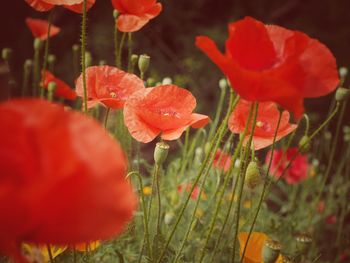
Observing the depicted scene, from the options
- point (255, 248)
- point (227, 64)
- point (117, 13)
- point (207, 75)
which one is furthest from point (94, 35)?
point (227, 64)

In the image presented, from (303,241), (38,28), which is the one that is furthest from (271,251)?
(38,28)

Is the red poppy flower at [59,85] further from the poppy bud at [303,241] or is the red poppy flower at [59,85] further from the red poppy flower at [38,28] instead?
the poppy bud at [303,241]

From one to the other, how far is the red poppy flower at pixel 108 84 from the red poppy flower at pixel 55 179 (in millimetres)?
471

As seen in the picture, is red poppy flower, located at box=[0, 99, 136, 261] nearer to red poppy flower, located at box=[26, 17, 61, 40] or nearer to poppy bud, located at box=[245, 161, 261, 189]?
poppy bud, located at box=[245, 161, 261, 189]

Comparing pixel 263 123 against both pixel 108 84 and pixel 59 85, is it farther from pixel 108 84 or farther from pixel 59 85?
pixel 59 85

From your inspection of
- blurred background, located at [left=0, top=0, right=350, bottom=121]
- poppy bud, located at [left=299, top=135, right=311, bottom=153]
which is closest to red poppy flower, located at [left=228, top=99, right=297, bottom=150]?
poppy bud, located at [left=299, top=135, right=311, bottom=153]

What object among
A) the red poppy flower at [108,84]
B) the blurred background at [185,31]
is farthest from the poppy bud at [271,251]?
the blurred background at [185,31]

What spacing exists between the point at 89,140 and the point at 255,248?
74 cm

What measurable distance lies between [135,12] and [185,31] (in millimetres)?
2201

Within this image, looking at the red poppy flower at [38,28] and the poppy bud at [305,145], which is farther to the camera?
the red poppy flower at [38,28]

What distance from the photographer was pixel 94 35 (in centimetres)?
296

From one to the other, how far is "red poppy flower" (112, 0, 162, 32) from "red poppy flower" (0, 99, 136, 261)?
2.02ft

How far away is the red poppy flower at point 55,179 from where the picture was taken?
41cm

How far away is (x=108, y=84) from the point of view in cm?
95
